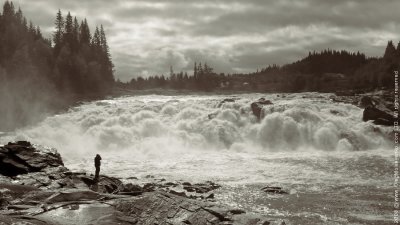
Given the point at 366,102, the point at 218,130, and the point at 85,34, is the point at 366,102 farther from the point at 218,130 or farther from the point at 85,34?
the point at 85,34

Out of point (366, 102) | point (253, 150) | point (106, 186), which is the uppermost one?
point (366, 102)

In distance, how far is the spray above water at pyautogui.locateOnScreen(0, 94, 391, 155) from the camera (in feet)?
119

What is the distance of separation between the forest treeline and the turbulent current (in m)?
37.4

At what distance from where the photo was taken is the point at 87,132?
41.1 meters

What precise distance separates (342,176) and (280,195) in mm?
5866

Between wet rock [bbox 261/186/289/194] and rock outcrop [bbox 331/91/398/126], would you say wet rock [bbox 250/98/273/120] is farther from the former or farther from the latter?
wet rock [bbox 261/186/289/194]

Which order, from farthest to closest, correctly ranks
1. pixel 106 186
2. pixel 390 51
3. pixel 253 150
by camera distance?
pixel 390 51
pixel 253 150
pixel 106 186

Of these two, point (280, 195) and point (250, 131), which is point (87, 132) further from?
point (280, 195)

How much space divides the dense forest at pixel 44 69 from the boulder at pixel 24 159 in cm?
3014

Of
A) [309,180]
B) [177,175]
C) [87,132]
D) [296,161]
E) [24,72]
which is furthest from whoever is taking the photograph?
[24,72]

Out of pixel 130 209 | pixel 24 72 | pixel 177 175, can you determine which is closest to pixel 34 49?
pixel 24 72

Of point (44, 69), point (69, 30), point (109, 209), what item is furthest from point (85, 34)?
point (109, 209)

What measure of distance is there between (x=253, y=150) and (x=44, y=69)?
51.6m

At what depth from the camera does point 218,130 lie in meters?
39.2
